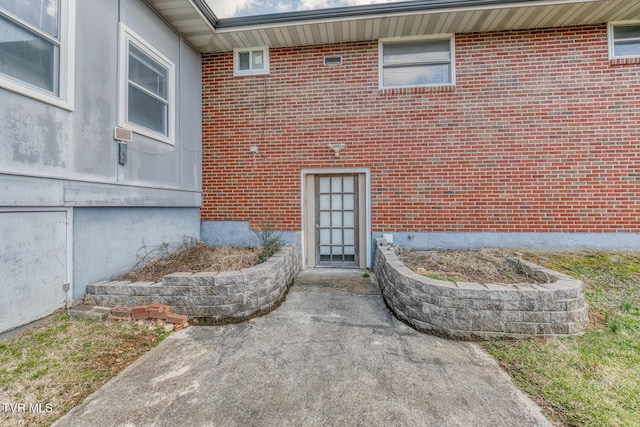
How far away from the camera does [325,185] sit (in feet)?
20.1

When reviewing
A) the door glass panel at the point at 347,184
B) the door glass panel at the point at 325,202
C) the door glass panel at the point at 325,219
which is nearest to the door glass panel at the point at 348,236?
the door glass panel at the point at 325,219

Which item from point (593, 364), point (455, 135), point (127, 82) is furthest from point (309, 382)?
point (455, 135)

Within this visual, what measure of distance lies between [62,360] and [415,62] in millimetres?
6888

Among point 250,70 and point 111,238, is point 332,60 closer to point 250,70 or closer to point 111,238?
point 250,70

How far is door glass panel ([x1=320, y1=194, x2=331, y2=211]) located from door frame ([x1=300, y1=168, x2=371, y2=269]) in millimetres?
203

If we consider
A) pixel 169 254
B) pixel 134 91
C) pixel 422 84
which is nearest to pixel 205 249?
pixel 169 254

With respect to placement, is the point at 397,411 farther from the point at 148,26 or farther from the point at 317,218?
the point at 148,26

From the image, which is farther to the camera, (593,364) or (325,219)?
(325,219)

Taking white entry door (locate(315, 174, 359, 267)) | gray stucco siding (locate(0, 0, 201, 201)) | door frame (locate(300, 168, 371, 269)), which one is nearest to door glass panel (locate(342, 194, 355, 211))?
white entry door (locate(315, 174, 359, 267))

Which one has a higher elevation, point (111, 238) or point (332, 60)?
point (332, 60)

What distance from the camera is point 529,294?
304 centimetres

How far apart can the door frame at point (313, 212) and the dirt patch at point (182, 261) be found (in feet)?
4.16

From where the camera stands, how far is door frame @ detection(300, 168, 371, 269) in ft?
19.3

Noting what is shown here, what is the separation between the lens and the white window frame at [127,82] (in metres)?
4.16
